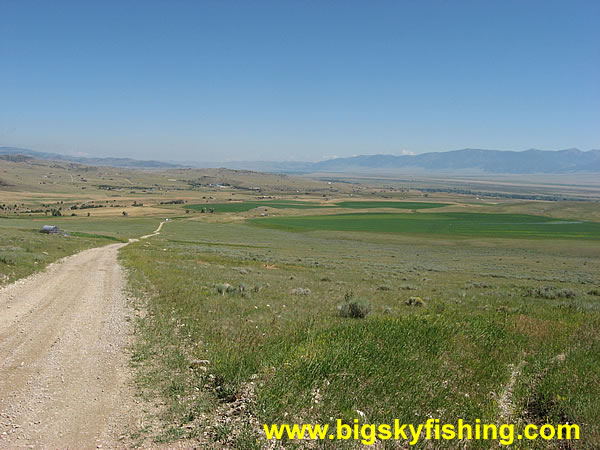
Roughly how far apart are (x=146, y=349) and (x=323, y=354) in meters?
4.83

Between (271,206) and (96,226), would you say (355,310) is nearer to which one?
(96,226)

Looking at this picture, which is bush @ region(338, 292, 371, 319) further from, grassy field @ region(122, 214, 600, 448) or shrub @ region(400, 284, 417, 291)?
shrub @ region(400, 284, 417, 291)

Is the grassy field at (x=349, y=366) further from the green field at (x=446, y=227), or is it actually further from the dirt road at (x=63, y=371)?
the green field at (x=446, y=227)

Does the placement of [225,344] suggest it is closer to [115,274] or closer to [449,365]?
[449,365]

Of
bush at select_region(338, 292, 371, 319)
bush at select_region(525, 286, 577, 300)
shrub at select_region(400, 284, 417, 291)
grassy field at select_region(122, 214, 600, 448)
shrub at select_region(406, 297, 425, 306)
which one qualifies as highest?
grassy field at select_region(122, 214, 600, 448)

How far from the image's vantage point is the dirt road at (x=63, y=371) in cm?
557

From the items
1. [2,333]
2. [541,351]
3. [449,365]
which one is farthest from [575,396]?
[2,333]

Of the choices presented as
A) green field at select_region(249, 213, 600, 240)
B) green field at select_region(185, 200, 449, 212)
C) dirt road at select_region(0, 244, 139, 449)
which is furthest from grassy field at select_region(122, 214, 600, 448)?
green field at select_region(185, 200, 449, 212)

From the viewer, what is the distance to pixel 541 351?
9.05 meters

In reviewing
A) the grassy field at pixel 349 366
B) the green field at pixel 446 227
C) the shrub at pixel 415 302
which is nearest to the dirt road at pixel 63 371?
the grassy field at pixel 349 366

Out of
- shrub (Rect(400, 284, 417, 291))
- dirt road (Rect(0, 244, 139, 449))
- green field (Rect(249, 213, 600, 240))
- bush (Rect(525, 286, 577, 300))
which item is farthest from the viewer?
green field (Rect(249, 213, 600, 240))

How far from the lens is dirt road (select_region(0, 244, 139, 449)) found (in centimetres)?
557

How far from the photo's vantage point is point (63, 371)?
302 inches

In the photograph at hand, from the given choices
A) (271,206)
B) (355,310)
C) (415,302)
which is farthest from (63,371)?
(271,206)
